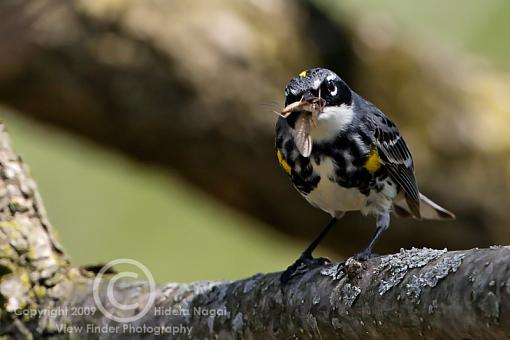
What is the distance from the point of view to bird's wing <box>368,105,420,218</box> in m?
3.34

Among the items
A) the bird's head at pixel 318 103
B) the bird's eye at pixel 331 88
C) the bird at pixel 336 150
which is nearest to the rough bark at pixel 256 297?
the bird at pixel 336 150

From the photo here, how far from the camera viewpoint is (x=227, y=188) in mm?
5684

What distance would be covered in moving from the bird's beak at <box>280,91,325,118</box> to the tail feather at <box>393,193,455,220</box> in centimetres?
83

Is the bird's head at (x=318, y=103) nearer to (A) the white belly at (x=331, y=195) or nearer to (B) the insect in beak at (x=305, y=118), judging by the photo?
(B) the insect in beak at (x=305, y=118)

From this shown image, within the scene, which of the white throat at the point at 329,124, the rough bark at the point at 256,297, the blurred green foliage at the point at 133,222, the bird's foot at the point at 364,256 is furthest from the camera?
the blurred green foliage at the point at 133,222

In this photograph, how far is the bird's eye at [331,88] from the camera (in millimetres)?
3148

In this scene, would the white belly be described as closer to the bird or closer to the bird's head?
the bird

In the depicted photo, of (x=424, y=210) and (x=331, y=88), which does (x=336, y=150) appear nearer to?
(x=331, y=88)

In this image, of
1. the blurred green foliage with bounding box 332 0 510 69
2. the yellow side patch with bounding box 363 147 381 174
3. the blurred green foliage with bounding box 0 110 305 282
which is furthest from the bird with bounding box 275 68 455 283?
the blurred green foliage with bounding box 332 0 510 69

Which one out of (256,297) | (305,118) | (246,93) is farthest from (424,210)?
(246,93)

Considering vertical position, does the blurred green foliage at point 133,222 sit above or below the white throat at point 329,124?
below

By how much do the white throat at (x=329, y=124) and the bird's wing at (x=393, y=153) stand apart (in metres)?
0.17

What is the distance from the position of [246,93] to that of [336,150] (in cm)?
225

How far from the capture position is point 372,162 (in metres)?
3.29
